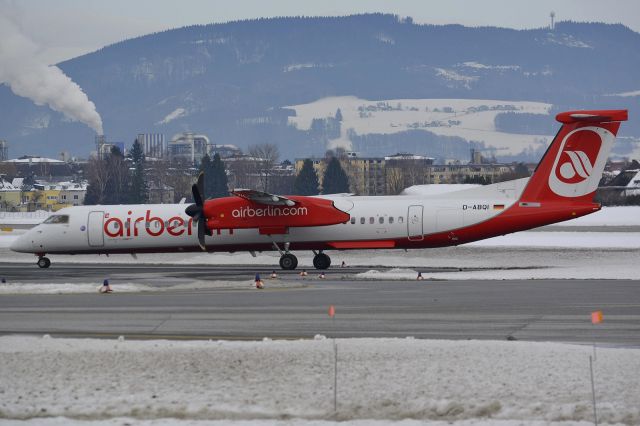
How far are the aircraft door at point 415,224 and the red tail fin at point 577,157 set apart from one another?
4328 millimetres

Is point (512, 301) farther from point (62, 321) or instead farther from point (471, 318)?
point (62, 321)

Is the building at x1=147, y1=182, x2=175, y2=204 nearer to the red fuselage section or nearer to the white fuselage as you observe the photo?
the white fuselage

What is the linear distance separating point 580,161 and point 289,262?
41.0 ft

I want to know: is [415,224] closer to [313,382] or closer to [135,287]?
[135,287]

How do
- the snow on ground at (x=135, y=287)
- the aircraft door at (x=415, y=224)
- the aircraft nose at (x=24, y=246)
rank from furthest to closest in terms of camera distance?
the aircraft nose at (x=24, y=246) → the aircraft door at (x=415, y=224) → the snow on ground at (x=135, y=287)

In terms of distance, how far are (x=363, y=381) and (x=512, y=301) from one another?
39.1 ft

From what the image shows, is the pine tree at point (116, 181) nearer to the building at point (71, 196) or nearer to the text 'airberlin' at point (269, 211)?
the building at point (71, 196)

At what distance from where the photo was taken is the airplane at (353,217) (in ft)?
137

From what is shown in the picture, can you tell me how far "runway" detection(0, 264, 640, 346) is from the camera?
2262cm

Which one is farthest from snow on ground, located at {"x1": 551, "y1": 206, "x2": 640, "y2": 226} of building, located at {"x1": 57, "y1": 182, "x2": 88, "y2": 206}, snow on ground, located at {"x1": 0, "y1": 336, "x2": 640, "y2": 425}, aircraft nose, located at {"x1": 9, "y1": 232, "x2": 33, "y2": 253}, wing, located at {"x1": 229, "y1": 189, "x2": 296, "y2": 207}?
building, located at {"x1": 57, "y1": 182, "x2": 88, "y2": 206}

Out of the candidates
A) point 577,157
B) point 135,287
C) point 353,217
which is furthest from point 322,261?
point 135,287

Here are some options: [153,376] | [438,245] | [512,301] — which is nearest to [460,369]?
[153,376]

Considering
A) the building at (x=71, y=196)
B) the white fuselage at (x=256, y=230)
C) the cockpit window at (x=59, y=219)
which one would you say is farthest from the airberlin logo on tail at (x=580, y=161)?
the building at (x=71, y=196)

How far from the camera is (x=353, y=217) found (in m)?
44.6
